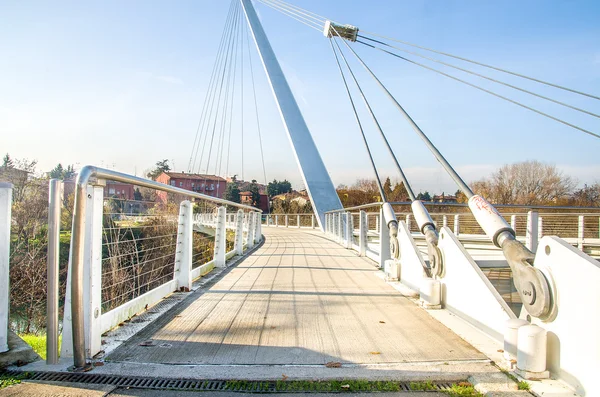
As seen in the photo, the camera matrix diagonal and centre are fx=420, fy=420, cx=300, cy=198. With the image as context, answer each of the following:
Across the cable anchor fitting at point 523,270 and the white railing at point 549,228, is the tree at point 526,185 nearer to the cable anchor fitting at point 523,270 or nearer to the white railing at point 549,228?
the white railing at point 549,228

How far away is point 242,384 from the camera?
192cm

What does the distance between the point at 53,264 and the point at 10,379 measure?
54cm

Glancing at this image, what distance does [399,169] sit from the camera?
4.65 metres

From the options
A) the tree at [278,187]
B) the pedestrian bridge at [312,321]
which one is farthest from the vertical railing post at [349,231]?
the tree at [278,187]

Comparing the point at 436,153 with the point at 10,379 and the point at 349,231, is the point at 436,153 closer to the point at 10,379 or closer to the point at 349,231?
the point at 10,379

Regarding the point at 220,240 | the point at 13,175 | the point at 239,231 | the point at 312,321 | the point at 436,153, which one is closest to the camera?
the point at 312,321

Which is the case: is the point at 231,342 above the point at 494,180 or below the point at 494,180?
below

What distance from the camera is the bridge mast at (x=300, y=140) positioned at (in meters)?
21.5

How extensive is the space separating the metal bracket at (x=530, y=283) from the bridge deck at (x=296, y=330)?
444mm

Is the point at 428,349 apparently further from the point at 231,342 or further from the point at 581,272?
the point at 231,342

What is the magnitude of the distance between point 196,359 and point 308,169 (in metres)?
20.2

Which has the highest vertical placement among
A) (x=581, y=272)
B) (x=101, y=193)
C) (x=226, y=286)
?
(x=101, y=193)

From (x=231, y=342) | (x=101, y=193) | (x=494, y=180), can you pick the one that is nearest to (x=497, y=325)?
(x=231, y=342)

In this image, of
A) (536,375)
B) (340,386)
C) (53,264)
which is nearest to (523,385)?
(536,375)
